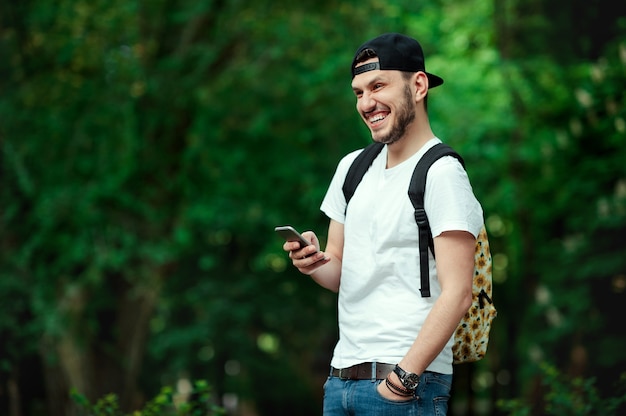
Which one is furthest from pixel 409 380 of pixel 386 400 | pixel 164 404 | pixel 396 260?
pixel 164 404

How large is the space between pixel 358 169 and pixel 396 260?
432 mm

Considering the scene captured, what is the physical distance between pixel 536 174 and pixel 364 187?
33.9 feet

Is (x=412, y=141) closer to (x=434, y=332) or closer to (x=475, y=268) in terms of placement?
(x=475, y=268)

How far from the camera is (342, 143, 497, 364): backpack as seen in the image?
9.27 ft

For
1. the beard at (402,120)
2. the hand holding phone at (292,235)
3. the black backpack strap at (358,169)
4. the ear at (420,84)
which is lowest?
the hand holding phone at (292,235)

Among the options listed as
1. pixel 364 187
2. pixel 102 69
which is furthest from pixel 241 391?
pixel 364 187

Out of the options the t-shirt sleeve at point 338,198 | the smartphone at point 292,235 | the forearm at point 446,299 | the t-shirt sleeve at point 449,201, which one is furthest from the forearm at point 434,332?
the t-shirt sleeve at point 338,198

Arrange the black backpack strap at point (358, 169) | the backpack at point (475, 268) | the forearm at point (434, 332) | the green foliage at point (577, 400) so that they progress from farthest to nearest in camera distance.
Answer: the green foliage at point (577, 400) < the black backpack strap at point (358, 169) < the backpack at point (475, 268) < the forearm at point (434, 332)

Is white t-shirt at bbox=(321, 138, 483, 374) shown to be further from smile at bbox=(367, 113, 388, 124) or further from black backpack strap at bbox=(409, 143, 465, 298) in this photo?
smile at bbox=(367, 113, 388, 124)

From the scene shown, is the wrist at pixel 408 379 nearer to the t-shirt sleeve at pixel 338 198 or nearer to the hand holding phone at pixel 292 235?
the hand holding phone at pixel 292 235

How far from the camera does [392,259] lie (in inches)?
113

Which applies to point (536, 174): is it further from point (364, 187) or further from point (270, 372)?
point (364, 187)

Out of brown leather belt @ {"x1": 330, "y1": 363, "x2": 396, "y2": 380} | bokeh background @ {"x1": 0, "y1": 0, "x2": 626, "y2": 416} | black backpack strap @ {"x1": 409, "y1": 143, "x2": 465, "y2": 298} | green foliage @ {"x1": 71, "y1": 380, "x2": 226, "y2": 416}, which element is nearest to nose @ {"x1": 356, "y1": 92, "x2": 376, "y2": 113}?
black backpack strap @ {"x1": 409, "y1": 143, "x2": 465, "y2": 298}

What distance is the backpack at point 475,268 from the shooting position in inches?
111
